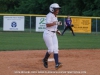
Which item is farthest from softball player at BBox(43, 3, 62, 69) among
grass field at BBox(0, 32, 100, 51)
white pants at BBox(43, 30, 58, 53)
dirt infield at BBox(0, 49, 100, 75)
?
grass field at BBox(0, 32, 100, 51)

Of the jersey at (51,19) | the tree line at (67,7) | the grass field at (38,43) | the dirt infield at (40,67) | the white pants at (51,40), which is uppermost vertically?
the tree line at (67,7)

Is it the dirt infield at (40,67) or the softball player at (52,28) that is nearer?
the dirt infield at (40,67)

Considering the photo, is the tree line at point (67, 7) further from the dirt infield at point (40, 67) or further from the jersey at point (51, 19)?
the jersey at point (51, 19)

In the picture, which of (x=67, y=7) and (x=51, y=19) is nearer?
(x=51, y=19)

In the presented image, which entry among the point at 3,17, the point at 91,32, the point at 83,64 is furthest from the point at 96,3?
the point at 83,64

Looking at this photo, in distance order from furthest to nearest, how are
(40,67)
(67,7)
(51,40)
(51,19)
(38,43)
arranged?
(67,7) < (38,43) < (40,67) < (51,40) < (51,19)

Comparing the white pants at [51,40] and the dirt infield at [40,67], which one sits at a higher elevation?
the white pants at [51,40]

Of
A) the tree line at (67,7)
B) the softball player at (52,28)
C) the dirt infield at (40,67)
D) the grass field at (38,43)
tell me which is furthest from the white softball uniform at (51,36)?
the tree line at (67,7)

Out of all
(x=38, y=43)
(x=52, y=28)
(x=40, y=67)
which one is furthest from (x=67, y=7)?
(x=52, y=28)

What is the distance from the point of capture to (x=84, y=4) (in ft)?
170

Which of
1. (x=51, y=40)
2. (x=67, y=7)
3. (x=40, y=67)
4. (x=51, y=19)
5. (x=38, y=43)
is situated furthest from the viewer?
(x=67, y=7)

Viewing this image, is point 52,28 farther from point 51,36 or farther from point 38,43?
point 38,43

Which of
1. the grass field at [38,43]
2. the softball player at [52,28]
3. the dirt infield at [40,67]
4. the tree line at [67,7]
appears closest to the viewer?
the dirt infield at [40,67]

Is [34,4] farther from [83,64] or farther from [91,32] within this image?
[83,64]
